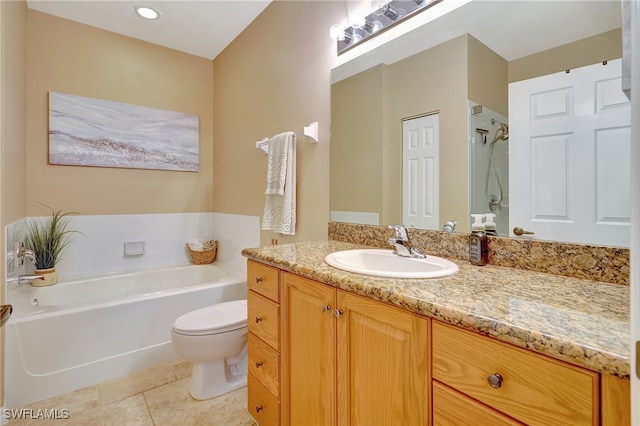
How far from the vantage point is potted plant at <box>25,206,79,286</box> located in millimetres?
2213

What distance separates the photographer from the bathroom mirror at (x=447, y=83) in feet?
3.25

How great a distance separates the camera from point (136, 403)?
5.52 feet

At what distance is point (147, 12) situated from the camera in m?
2.35

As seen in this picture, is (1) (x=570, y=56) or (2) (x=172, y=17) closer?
(1) (x=570, y=56)

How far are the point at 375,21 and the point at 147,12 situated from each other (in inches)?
74.7

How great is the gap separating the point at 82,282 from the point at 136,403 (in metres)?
1.22

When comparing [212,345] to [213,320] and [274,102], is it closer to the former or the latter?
[213,320]

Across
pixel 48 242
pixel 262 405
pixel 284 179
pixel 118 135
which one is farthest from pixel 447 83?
pixel 48 242

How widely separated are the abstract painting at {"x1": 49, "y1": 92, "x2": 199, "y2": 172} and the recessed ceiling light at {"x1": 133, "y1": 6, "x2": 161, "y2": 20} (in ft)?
2.43

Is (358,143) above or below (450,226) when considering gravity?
above

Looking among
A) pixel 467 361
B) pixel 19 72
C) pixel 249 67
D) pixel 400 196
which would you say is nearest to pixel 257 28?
pixel 249 67

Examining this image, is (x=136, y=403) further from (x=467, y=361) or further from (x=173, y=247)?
(x=467, y=361)

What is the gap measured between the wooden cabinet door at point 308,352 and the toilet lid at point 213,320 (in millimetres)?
573

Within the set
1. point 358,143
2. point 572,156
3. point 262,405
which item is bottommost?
point 262,405
